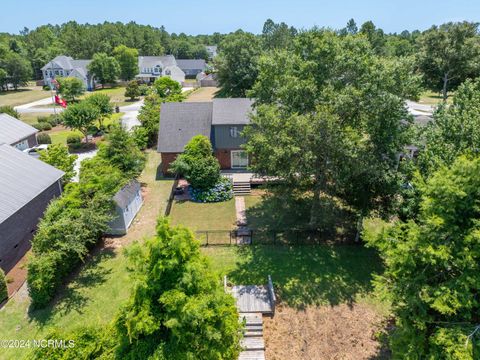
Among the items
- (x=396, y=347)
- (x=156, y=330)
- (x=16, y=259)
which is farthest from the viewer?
(x=16, y=259)

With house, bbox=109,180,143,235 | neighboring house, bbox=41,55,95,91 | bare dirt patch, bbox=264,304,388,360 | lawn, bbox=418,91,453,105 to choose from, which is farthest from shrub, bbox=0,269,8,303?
neighboring house, bbox=41,55,95,91

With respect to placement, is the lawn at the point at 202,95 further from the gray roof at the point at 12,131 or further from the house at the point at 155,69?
the gray roof at the point at 12,131

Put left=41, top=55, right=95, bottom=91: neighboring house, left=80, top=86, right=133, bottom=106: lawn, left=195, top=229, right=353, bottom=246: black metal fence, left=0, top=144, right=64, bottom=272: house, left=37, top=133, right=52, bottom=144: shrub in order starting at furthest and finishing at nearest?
1. left=41, top=55, right=95, bottom=91: neighboring house
2. left=80, top=86, right=133, bottom=106: lawn
3. left=37, top=133, right=52, bottom=144: shrub
4. left=195, top=229, right=353, bottom=246: black metal fence
5. left=0, top=144, right=64, bottom=272: house

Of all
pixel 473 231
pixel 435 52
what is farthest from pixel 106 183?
pixel 435 52

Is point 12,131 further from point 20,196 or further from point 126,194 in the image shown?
point 126,194

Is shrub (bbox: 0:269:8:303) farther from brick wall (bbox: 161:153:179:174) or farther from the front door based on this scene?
the front door

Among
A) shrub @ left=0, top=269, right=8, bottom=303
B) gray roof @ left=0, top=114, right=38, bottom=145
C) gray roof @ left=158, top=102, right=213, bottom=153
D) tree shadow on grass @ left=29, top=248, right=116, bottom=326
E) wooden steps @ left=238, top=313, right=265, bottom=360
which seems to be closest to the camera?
wooden steps @ left=238, top=313, right=265, bottom=360

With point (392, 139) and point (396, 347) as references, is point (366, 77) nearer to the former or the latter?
point (392, 139)
